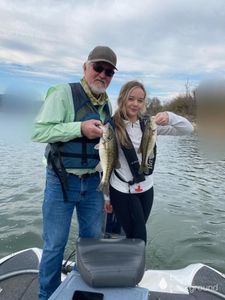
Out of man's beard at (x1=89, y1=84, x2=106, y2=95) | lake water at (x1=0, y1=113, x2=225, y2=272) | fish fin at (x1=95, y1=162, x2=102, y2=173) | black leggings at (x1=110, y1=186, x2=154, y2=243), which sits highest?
man's beard at (x1=89, y1=84, x2=106, y2=95)

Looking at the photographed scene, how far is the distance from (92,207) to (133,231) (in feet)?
2.08

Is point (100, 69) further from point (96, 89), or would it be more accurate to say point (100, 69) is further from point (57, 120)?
point (57, 120)

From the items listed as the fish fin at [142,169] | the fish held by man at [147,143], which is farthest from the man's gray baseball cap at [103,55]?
the fish fin at [142,169]

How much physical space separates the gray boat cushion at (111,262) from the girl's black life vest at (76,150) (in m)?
0.60

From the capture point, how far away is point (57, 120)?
343cm

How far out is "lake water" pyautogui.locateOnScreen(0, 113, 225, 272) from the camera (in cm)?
695

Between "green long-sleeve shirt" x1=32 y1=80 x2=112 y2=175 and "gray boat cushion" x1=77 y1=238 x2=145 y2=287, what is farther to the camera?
"green long-sleeve shirt" x1=32 y1=80 x2=112 y2=175

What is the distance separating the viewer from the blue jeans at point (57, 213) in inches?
140

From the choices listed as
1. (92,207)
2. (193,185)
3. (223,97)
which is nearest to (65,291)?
(92,207)

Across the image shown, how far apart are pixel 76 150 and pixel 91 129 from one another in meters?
0.34

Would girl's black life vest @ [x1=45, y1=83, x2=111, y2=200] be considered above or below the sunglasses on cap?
below

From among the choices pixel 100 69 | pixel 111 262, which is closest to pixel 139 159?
pixel 100 69

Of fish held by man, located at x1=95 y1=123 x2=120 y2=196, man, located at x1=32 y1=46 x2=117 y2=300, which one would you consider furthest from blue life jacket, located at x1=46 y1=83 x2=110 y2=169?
fish held by man, located at x1=95 y1=123 x2=120 y2=196

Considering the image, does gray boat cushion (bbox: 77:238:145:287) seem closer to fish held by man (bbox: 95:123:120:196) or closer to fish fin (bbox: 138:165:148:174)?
fish held by man (bbox: 95:123:120:196)
